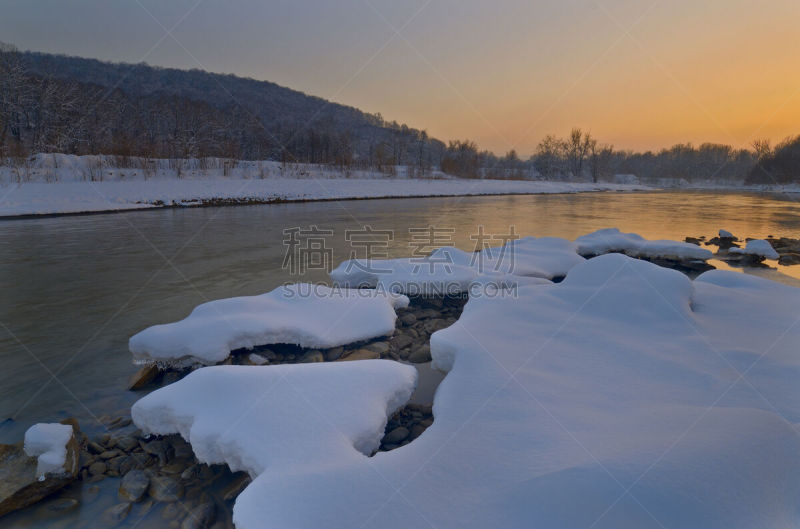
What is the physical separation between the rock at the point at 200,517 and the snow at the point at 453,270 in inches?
159

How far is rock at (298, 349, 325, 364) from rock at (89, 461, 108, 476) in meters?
1.76

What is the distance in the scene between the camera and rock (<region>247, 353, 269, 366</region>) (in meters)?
4.01

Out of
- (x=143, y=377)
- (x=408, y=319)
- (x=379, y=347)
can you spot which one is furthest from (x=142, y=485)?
(x=408, y=319)

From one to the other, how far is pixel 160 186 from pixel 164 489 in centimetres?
2505

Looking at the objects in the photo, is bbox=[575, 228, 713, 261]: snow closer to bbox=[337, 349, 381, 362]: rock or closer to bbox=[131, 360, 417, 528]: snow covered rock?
bbox=[337, 349, 381, 362]: rock

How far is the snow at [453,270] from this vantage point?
6.22 meters

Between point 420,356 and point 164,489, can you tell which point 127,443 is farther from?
point 420,356

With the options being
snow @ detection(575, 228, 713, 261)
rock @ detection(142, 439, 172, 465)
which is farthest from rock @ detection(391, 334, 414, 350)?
snow @ detection(575, 228, 713, 261)

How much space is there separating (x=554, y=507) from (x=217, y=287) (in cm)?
655

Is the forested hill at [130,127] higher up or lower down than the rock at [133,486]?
higher up

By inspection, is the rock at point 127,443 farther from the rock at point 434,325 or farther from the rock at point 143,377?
the rock at point 434,325

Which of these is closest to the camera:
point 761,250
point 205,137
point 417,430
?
point 417,430

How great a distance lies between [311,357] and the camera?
412 cm

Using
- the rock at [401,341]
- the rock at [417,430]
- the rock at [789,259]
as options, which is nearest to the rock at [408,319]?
the rock at [401,341]
